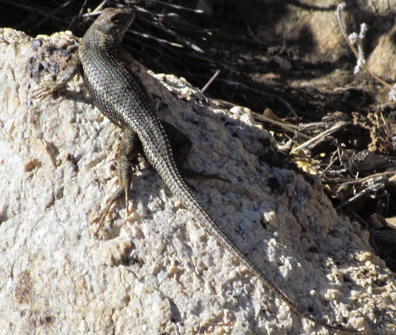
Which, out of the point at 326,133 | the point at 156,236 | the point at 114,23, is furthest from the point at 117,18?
the point at 156,236

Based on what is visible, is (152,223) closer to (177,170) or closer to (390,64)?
(177,170)

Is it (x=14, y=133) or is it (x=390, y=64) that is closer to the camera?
(x=14, y=133)

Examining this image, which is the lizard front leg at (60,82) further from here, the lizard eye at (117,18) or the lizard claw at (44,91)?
the lizard eye at (117,18)

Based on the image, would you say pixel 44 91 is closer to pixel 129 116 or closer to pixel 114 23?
pixel 129 116

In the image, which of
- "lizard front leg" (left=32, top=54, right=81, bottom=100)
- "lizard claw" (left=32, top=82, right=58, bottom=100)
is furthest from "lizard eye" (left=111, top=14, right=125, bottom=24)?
"lizard claw" (left=32, top=82, right=58, bottom=100)

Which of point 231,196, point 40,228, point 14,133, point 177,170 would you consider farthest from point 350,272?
point 14,133

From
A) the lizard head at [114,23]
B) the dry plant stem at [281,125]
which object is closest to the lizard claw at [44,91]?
the lizard head at [114,23]

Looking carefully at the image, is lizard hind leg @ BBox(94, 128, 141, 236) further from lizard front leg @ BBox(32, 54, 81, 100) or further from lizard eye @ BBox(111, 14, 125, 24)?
lizard eye @ BBox(111, 14, 125, 24)
